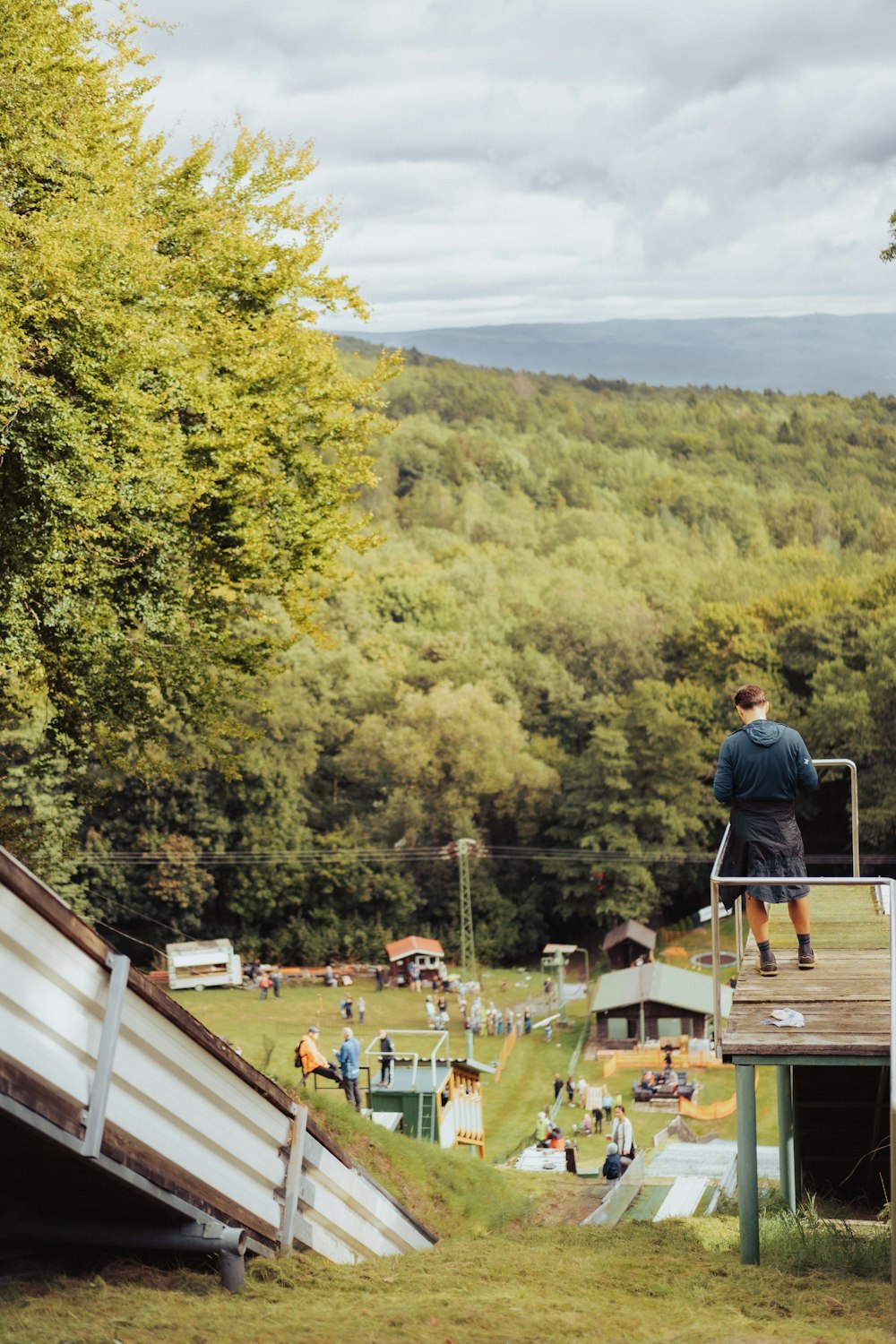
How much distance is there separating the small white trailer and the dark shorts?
154 ft

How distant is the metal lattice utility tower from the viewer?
188ft

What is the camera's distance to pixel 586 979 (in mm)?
58906

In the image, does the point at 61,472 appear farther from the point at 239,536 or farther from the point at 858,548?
the point at 858,548

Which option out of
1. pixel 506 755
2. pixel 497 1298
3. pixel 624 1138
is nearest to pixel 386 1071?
pixel 624 1138

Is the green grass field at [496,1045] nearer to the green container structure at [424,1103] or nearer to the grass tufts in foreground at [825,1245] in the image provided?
the green container structure at [424,1103]

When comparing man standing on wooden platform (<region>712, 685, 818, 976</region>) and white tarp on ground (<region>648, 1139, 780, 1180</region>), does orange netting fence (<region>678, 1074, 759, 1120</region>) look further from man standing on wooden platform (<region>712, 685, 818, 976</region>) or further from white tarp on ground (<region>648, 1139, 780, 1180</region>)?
man standing on wooden platform (<region>712, 685, 818, 976</region>)

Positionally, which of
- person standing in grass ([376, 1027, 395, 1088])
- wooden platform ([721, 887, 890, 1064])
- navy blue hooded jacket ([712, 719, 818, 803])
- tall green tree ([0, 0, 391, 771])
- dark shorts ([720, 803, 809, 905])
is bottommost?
person standing in grass ([376, 1027, 395, 1088])

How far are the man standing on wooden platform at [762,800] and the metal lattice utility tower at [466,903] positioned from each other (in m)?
47.7

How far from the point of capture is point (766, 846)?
329 inches

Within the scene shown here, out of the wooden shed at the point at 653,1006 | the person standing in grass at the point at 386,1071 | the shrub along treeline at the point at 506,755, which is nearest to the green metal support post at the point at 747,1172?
the person standing in grass at the point at 386,1071

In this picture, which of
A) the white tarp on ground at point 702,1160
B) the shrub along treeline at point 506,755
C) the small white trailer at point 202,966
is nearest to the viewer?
the white tarp on ground at point 702,1160

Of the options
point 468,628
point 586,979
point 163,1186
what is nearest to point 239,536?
point 163,1186

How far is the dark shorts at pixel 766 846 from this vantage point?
27.4 feet

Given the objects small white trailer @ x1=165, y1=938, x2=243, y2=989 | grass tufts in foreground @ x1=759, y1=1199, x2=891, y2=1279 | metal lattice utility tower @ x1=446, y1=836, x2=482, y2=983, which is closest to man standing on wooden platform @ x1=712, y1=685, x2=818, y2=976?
grass tufts in foreground @ x1=759, y1=1199, x2=891, y2=1279
